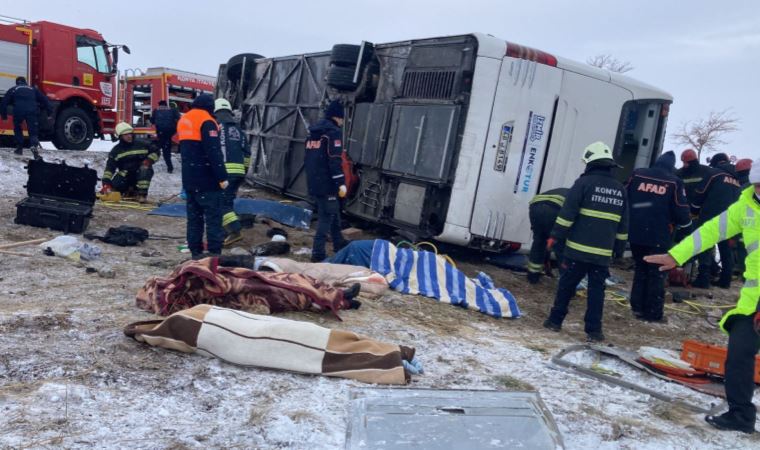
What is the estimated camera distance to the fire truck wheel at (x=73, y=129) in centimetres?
1255

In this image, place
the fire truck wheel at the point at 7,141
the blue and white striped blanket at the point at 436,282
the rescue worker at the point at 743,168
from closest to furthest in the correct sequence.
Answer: the blue and white striped blanket at the point at 436,282 → the rescue worker at the point at 743,168 → the fire truck wheel at the point at 7,141

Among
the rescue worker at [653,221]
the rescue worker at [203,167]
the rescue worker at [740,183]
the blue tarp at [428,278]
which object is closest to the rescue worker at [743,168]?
the rescue worker at [740,183]

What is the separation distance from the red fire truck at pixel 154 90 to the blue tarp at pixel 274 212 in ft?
35.5

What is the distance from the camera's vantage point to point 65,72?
12.6 meters

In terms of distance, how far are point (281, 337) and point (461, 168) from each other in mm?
3580

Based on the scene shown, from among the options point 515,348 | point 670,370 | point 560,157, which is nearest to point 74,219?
point 515,348

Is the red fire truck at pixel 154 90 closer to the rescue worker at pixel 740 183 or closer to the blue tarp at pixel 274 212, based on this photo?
the blue tarp at pixel 274 212

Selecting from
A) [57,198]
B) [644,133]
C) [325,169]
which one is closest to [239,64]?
[57,198]

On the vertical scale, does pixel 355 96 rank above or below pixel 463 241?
above

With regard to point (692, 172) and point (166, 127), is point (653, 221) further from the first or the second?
point (166, 127)

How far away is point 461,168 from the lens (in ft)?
20.9

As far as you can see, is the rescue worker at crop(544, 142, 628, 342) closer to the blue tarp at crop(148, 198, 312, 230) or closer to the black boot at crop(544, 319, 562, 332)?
the black boot at crop(544, 319, 562, 332)

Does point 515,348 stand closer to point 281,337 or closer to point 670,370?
point 670,370

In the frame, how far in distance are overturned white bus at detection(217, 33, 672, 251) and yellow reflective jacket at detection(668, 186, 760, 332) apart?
3.10 metres
